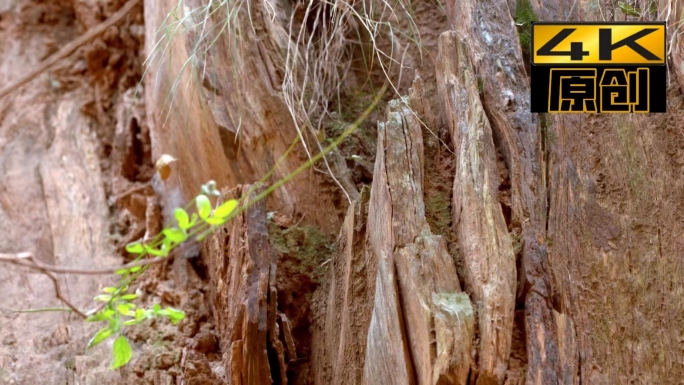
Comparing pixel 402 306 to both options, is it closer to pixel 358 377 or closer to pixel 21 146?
pixel 358 377

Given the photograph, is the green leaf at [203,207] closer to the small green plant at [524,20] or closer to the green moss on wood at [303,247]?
the green moss on wood at [303,247]

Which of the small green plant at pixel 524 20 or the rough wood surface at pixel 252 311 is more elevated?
the small green plant at pixel 524 20

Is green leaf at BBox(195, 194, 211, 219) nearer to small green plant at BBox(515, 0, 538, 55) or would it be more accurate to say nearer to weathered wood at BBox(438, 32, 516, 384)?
weathered wood at BBox(438, 32, 516, 384)

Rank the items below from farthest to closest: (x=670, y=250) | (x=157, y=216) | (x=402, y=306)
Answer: (x=157, y=216), (x=670, y=250), (x=402, y=306)

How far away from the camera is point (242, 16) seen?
282 centimetres

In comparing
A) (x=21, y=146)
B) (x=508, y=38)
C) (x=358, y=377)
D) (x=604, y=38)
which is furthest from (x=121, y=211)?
(x=604, y=38)

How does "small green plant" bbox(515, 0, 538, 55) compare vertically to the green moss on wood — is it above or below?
above

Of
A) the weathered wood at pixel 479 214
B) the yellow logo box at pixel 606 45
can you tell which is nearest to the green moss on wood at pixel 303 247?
the weathered wood at pixel 479 214

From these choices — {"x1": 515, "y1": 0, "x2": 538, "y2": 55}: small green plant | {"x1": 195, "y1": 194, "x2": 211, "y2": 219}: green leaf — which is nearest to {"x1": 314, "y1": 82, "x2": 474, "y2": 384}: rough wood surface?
{"x1": 515, "y1": 0, "x2": 538, "y2": 55}: small green plant

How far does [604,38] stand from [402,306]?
111 cm

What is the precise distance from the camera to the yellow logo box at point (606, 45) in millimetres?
2379

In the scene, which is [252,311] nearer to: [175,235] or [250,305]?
[250,305]

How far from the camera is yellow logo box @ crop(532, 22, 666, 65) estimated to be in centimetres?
238

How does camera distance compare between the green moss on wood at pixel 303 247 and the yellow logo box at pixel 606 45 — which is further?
the green moss on wood at pixel 303 247
